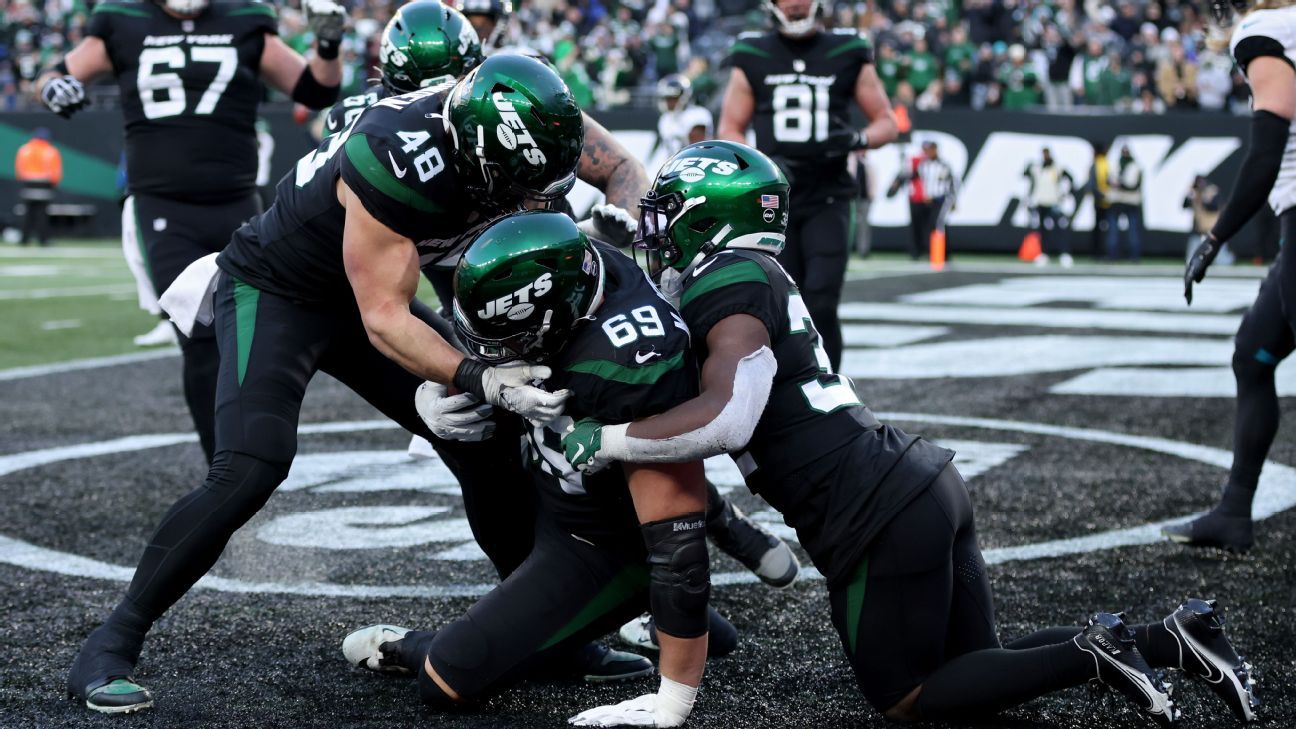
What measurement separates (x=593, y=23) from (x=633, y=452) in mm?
23824

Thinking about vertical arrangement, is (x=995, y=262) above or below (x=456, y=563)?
below

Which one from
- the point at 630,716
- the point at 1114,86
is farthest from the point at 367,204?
the point at 1114,86

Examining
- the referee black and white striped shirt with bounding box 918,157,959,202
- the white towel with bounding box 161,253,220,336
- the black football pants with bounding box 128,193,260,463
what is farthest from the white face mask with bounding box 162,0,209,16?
the referee black and white striped shirt with bounding box 918,157,959,202

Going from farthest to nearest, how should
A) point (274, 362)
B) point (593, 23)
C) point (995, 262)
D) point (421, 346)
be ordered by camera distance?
1. point (593, 23)
2. point (995, 262)
3. point (274, 362)
4. point (421, 346)

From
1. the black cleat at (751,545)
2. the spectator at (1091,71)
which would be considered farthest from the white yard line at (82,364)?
the spectator at (1091,71)

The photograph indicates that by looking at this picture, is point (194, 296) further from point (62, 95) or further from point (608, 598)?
point (62, 95)

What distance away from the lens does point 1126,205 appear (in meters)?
19.3

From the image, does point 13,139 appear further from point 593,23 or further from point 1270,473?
point 1270,473

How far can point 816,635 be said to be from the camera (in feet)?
12.9

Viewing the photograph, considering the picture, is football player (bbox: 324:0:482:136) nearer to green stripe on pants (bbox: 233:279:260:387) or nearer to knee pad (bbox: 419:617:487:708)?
green stripe on pants (bbox: 233:279:260:387)

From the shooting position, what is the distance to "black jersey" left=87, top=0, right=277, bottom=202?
5.71 meters

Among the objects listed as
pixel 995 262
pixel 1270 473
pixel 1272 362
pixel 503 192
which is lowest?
pixel 995 262

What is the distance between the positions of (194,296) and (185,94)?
201 centimetres

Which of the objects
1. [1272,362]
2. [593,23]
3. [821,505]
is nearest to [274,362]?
[821,505]
